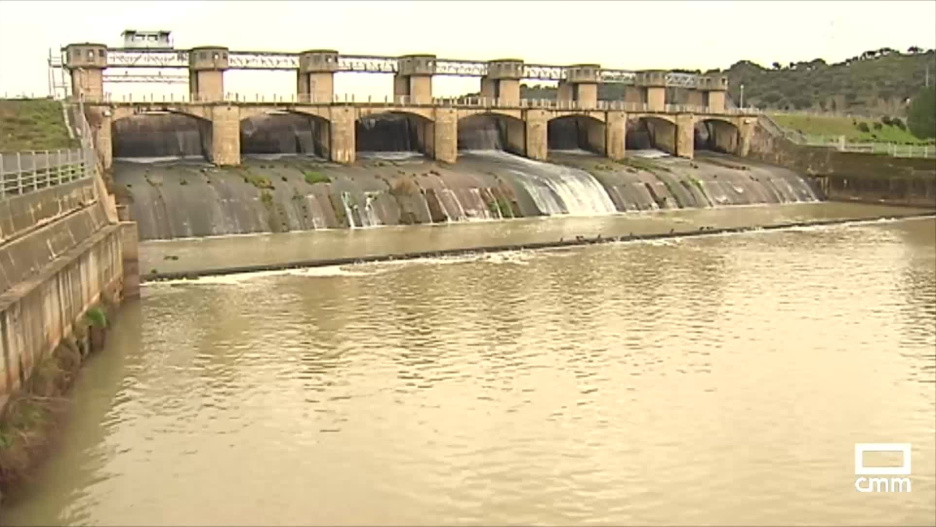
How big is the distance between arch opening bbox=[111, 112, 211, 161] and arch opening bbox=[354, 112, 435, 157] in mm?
7415

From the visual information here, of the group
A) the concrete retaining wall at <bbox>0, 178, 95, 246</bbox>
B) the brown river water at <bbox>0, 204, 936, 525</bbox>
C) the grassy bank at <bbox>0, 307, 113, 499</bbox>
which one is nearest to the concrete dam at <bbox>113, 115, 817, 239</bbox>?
the brown river water at <bbox>0, 204, 936, 525</bbox>

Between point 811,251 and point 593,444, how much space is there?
19449mm

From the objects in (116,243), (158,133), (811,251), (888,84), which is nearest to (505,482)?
(116,243)

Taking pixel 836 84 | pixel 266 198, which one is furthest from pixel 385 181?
pixel 836 84

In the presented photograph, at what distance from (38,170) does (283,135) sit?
88.1ft

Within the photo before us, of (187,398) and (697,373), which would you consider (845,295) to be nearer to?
(697,373)

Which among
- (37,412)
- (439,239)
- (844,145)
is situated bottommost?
(37,412)

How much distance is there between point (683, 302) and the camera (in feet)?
67.5

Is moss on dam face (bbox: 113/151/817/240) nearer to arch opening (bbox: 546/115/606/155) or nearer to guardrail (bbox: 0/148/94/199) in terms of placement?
arch opening (bbox: 546/115/606/155)

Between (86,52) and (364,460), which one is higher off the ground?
(86,52)

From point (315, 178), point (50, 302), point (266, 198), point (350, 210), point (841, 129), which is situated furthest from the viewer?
point (841, 129)

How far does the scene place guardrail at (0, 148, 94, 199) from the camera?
14305 millimetres

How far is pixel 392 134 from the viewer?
155 feet

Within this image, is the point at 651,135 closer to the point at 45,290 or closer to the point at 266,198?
the point at 266,198
